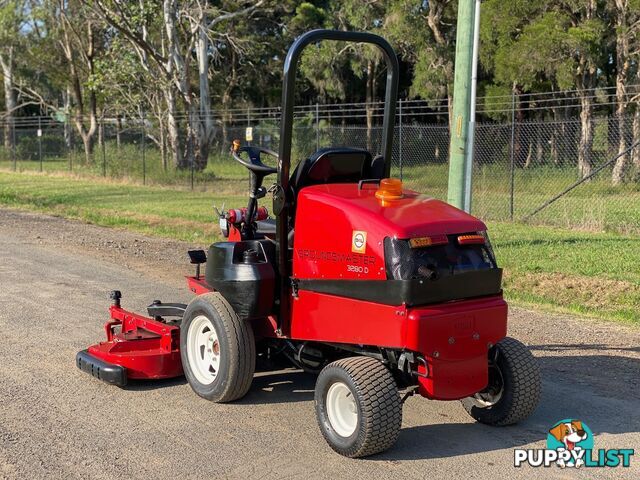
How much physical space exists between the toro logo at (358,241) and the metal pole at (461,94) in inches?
219

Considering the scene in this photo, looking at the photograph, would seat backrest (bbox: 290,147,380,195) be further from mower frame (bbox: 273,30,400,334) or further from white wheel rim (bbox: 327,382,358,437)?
white wheel rim (bbox: 327,382,358,437)

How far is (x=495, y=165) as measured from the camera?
966 inches

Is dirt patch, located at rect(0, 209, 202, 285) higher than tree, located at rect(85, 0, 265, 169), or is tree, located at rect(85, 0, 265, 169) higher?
tree, located at rect(85, 0, 265, 169)

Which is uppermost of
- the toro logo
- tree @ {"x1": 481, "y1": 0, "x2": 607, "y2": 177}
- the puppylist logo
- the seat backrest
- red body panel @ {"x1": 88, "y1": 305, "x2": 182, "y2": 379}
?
tree @ {"x1": 481, "y1": 0, "x2": 607, "y2": 177}

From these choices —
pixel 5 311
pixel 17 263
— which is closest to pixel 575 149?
pixel 17 263

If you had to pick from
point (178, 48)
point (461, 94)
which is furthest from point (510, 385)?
point (178, 48)

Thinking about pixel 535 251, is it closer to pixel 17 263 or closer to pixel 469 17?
pixel 469 17

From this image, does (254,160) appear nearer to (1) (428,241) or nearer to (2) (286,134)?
(2) (286,134)

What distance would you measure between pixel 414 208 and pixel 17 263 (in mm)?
7980

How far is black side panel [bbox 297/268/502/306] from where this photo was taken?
433 cm

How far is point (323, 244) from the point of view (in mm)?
4723

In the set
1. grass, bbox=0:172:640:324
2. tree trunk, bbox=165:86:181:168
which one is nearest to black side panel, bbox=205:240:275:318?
grass, bbox=0:172:640:324

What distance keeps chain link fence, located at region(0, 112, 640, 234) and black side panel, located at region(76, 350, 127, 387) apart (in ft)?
36.5

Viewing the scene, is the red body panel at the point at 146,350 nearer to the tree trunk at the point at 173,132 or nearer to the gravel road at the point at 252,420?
the gravel road at the point at 252,420
